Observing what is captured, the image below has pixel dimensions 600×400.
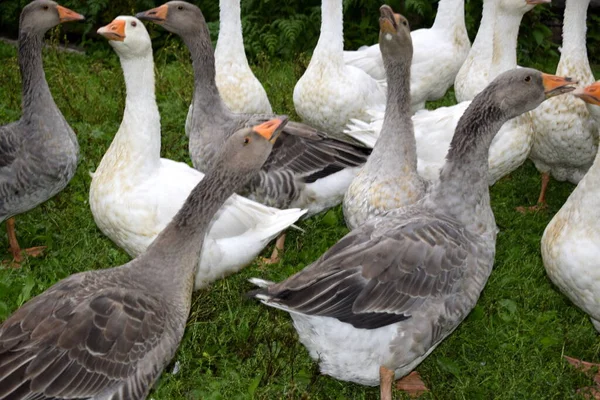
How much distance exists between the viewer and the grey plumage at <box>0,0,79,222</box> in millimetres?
5371

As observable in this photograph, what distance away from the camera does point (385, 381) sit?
4008 mm

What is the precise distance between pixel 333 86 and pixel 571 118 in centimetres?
207

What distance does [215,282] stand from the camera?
5.27m

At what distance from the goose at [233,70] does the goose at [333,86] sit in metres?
0.51

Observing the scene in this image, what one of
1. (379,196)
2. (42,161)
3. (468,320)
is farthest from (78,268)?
(468,320)

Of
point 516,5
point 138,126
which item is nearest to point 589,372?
point 516,5

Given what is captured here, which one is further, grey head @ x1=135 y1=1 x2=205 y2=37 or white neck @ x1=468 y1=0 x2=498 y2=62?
white neck @ x1=468 y1=0 x2=498 y2=62

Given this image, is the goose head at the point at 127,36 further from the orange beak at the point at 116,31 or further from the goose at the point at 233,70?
the goose at the point at 233,70

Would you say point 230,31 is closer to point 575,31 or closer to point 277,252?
point 277,252

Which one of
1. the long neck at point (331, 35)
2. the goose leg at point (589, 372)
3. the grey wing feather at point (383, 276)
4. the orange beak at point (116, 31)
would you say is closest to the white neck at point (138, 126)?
the orange beak at point (116, 31)

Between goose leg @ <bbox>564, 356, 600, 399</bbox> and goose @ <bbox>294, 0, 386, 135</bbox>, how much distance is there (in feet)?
9.85

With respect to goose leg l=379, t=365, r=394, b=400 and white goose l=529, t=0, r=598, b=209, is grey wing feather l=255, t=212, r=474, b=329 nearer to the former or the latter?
goose leg l=379, t=365, r=394, b=400

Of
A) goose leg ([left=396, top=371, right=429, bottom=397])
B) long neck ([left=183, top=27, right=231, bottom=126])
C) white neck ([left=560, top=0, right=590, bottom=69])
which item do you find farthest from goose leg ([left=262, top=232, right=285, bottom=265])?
white neck ([left=560, top=0, right=590, bottom=69])

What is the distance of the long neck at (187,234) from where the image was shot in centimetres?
383
